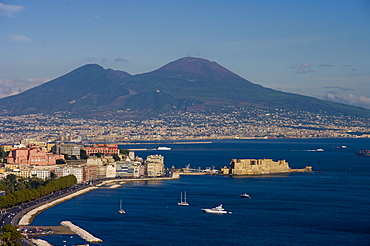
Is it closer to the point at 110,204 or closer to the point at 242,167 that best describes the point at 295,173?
the point at 242,167

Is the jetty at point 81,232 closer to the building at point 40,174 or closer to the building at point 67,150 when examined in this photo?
the building at point 40,174

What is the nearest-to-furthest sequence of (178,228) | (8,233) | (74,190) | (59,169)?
(8,233), (178,228), (74,190), (59,169)

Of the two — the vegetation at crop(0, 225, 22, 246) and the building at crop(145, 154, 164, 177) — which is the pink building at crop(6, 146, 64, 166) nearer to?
the building at crop(145, 154, 164, 177)

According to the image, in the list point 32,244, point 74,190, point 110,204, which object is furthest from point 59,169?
point 32,244

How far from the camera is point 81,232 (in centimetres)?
3231

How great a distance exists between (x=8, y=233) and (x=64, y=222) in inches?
251

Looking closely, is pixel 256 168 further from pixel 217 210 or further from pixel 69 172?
pixel 217 210

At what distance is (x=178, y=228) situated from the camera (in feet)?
113

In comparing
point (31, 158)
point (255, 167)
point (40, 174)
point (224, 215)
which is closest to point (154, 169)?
point (255, 167)

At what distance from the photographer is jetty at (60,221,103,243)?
30880mm

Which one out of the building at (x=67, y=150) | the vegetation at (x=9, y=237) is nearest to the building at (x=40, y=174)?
the building at (x=67, y=150)

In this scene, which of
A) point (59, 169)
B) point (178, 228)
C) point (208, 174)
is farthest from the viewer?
point (208, 174)

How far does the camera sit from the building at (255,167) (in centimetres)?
6694

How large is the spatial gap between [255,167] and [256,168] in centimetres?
14
